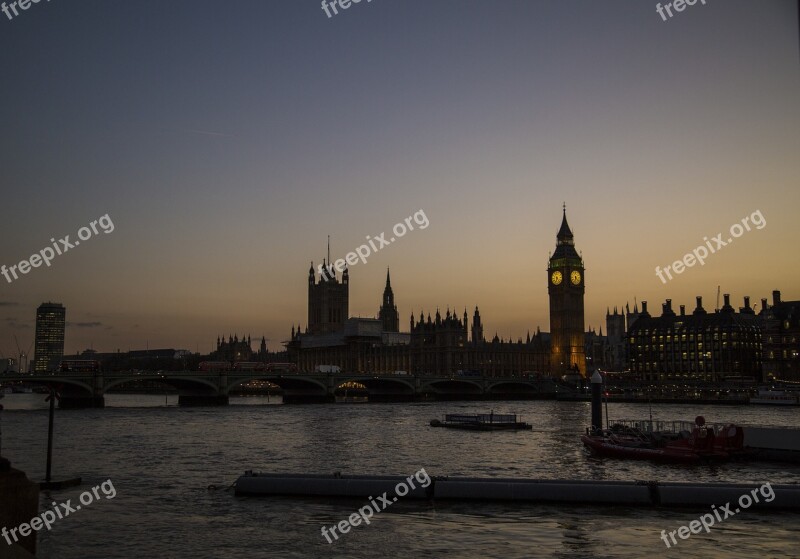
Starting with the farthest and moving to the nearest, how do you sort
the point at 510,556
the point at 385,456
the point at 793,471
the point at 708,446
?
the point at 385,456, the point at 708,446, the point at 793,471, the point at 510,556

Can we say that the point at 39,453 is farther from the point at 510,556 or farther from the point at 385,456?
the point at 510,556

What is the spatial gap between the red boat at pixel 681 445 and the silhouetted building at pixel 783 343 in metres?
126

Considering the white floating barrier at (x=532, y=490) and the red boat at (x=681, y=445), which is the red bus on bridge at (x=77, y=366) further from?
the white floating barrier at (x=532, y=490)

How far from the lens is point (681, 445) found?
1882 inches

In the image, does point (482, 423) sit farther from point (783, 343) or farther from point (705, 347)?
point (705, 347)

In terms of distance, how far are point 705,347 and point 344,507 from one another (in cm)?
17136

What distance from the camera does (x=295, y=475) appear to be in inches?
1313

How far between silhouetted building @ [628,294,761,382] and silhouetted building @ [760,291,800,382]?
22.4 feet

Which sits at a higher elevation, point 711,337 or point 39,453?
point 711,337

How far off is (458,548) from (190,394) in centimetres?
10981

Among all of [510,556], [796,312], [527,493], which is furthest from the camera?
[796,312]

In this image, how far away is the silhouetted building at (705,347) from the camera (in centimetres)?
18100

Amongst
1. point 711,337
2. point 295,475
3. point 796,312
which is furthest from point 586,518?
point 711,337

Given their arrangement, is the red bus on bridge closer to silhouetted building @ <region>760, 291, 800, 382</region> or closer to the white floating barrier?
the white floating barrier
